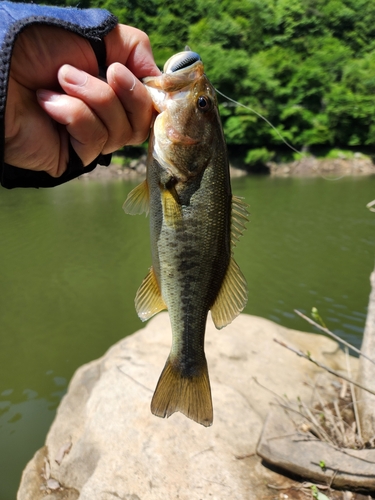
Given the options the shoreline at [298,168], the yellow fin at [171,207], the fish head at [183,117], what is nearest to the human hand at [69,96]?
the fish head at [183,117]

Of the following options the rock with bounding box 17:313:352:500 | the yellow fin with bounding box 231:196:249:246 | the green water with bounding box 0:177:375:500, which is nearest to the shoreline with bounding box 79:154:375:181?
the green water with bounding box 0:177:375:500

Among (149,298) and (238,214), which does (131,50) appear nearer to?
(238,214)

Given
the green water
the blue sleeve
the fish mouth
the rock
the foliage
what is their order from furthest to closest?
1. the foliage
2. the green water
3. the rock
4. the fish mouth
5. the blue sleeve

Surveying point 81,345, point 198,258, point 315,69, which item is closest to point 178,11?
point 315,69

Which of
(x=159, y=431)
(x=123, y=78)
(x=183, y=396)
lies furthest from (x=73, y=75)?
(x=159, y=431)

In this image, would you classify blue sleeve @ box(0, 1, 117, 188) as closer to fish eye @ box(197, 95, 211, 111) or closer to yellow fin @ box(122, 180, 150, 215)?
yellow fin @ box(122, 180, 150, 215)

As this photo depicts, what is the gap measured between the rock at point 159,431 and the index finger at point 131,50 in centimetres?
334

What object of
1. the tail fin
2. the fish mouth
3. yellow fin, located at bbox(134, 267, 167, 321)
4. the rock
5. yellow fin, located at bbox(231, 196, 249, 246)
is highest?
the fish mouth

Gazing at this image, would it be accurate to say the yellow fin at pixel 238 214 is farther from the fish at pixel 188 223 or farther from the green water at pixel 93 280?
the green water at pixel 93 280

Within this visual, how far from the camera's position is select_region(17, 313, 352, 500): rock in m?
3.57

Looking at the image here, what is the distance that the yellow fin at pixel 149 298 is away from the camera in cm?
216

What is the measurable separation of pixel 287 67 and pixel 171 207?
4484cm

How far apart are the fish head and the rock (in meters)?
2.94

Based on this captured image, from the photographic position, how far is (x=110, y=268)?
38.3 ft
